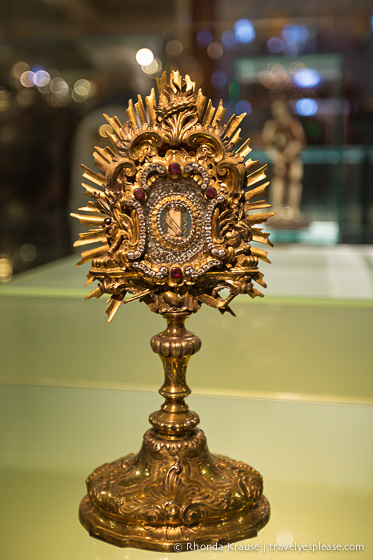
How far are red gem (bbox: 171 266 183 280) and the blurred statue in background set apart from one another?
235 cm

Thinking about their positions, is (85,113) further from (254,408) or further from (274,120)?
(254,408)

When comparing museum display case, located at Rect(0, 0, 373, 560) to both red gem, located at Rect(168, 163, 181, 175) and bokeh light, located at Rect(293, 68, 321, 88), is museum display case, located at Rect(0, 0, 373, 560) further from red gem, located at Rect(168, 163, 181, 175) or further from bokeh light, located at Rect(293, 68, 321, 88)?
red gem, located at Rect(168, 163, 181, 175)

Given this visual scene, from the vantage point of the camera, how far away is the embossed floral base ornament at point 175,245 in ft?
4.01

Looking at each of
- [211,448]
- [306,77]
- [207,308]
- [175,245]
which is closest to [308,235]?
[306,77]

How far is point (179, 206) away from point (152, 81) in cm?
221

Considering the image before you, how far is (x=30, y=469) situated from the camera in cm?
160

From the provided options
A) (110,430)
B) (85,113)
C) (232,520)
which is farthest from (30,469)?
(85,113)

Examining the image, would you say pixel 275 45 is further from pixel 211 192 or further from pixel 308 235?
pixel 211 192

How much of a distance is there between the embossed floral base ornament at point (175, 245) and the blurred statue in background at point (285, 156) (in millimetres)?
2313

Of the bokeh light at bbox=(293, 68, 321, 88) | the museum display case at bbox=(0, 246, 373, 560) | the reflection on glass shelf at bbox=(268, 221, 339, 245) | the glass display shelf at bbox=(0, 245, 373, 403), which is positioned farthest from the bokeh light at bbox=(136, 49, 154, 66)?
the glass display shelf at bbox=(0, 245, 373, 403)

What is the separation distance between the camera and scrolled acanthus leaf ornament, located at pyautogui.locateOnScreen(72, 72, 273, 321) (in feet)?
4.00

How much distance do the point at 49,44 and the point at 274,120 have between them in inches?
45.6

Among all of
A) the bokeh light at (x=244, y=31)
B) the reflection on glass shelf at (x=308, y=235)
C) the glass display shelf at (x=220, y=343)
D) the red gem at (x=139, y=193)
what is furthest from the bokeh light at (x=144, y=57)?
the red gem at (x=139, y=193)

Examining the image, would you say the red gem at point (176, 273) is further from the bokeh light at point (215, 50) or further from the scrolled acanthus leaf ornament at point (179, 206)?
the bokeh light at point (215, 50)
